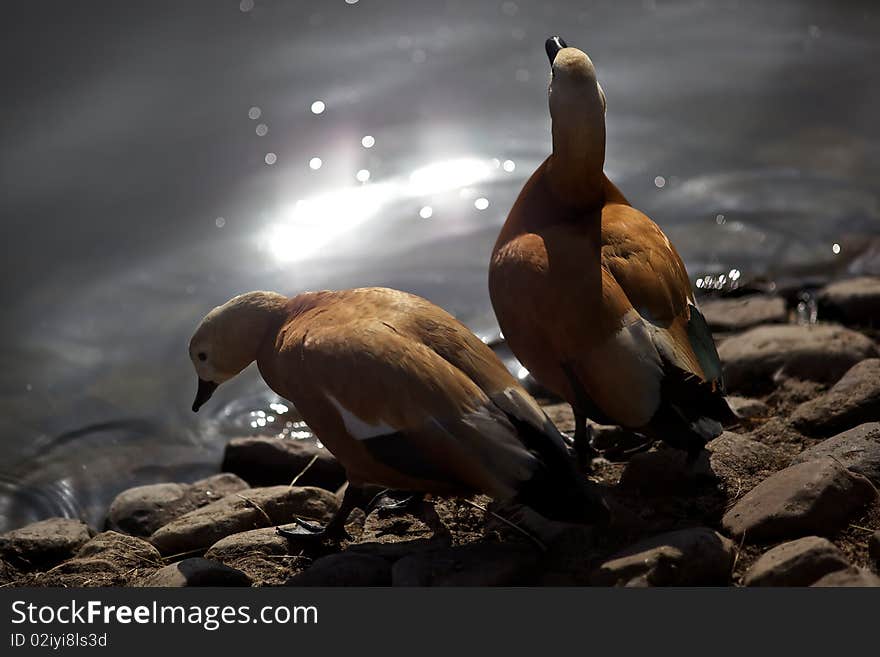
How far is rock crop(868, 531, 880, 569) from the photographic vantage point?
4.11 meters

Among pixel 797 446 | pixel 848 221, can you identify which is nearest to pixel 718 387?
pixel 797 446

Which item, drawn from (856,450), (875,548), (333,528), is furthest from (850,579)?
(333,528)

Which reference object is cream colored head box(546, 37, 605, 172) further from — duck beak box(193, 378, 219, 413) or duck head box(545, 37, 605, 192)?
duck beak box(193, 378, 219, 413)

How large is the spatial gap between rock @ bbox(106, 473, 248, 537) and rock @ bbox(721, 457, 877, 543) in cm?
271

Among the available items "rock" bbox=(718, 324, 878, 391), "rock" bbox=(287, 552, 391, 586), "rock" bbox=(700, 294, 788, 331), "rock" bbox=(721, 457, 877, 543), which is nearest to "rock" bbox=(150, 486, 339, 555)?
"rock" bbox=(287, 552, 391, 586)

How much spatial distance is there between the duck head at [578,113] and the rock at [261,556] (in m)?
2.23

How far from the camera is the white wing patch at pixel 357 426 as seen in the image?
4.51 m

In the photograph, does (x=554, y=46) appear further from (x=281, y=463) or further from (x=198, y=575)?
(x=198, y=575)

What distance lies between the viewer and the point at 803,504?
170 inches

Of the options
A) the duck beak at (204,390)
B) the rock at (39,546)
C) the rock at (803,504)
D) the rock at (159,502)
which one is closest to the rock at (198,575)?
the rock at (39,546)

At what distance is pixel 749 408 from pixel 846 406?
0.58 m

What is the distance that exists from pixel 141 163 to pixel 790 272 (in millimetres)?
5214

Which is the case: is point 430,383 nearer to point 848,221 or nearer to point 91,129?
point 848,221

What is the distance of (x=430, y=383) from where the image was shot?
4.46 m
